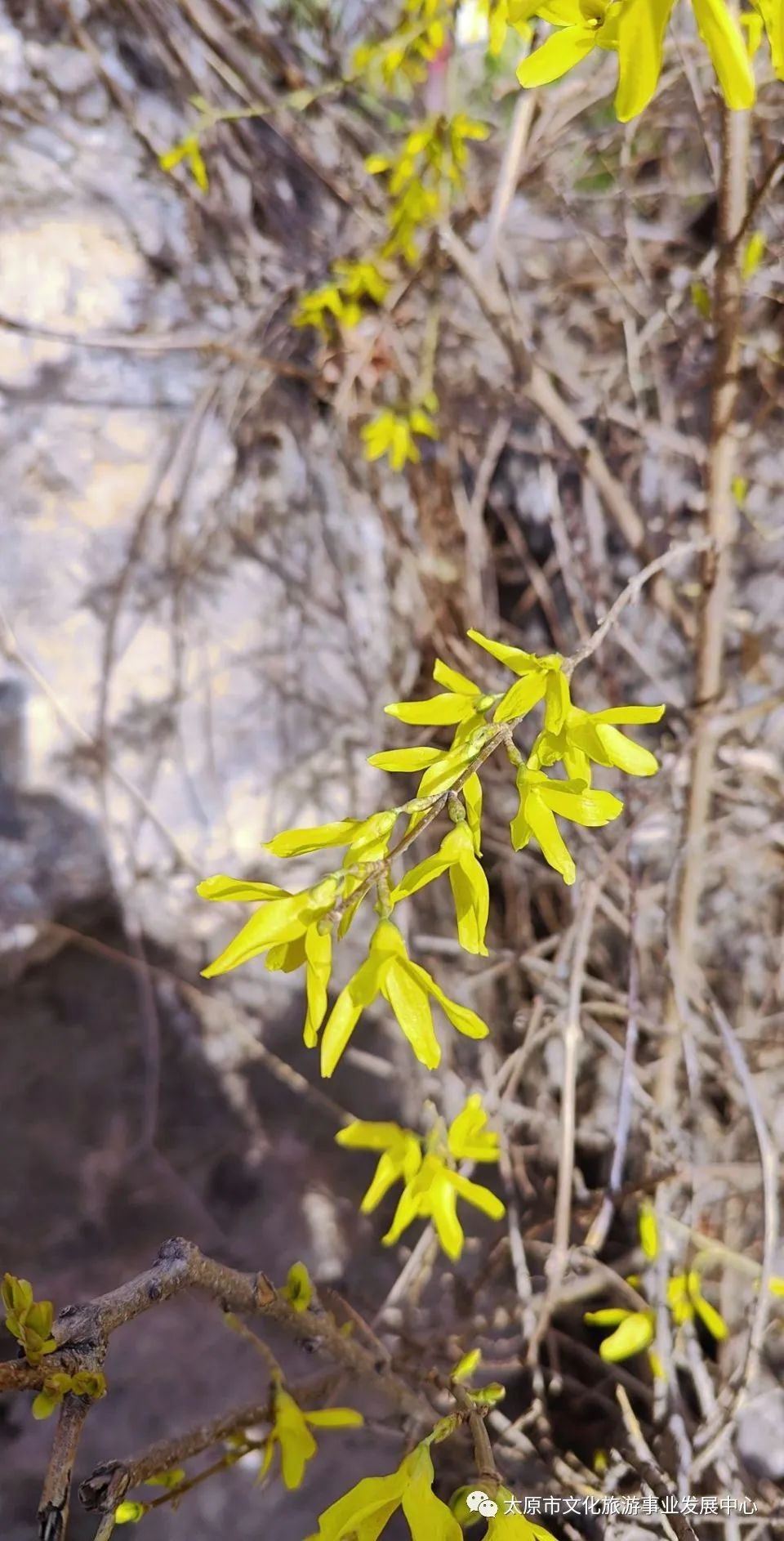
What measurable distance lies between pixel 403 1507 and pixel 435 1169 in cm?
22

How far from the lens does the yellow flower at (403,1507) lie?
A: 0.44m

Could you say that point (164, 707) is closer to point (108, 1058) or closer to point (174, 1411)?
point (108, 1058)

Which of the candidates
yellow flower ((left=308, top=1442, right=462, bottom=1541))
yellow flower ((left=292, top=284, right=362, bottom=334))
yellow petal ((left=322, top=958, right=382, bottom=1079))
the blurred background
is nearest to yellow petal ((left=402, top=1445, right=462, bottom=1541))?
yellow flower ((left=308, top=1442, right=462, bottom=1541))

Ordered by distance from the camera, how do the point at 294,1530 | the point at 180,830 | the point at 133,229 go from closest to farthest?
the point at 294,1530 < the point at 180,830 < the point at 133,229

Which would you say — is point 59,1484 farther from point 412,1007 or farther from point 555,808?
point 555,808

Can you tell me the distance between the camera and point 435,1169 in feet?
2.18

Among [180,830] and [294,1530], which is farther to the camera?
[180,830]

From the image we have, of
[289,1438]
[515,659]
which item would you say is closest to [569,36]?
[515,659]

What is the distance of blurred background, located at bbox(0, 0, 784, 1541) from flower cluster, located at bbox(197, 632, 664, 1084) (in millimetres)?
527

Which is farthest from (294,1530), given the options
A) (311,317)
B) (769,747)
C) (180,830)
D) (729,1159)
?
(311,317)

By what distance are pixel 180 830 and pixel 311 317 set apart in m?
0.68

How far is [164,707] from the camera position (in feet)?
3.71

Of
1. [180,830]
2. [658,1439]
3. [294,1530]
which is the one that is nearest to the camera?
[658,1439]

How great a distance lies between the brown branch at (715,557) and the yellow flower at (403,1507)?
0.45 m
